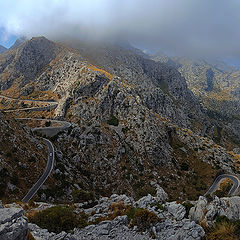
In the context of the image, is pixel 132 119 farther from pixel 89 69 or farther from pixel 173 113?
pixel 173 113

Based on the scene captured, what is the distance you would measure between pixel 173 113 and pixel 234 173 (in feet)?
304

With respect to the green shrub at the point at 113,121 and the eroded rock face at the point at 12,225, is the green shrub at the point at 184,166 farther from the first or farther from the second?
the eroded rock face at the point at 12,225

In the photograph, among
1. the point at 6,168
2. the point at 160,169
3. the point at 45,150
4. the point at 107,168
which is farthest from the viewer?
the point at 160,169

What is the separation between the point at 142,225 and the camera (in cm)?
1413

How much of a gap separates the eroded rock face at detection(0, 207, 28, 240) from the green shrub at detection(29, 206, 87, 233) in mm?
5132

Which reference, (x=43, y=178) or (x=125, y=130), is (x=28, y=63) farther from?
(x=43, y=178)

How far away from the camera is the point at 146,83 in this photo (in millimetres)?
165875

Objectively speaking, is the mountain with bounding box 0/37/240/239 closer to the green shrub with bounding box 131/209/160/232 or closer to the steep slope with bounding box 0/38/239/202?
the green shrub with bounding box 131/209/160/232

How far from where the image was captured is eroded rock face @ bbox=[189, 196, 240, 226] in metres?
15.5

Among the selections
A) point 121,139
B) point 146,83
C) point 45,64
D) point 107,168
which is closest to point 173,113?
point 146,83

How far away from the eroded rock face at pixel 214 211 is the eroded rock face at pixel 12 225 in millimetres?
14732

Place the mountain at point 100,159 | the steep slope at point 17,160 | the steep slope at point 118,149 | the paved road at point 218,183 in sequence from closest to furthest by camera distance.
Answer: the mountain at point 100,159 < the steep slope at point 17,160 < the steep slope at point 118,149 < the paved road at point 218,183

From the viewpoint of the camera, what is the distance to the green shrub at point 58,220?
14387 mm

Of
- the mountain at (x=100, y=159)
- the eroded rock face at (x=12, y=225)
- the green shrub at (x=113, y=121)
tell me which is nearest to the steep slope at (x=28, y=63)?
the mountain at (x=100, y=159)
